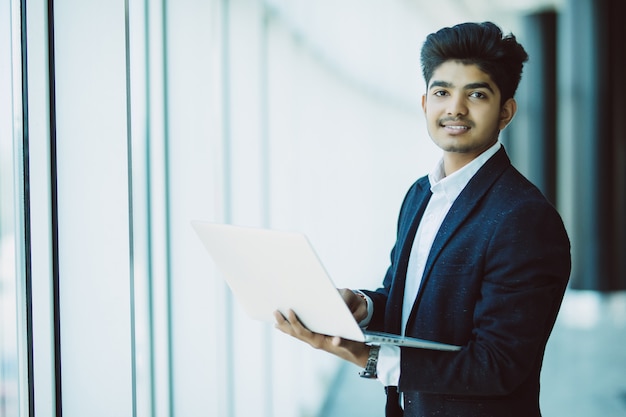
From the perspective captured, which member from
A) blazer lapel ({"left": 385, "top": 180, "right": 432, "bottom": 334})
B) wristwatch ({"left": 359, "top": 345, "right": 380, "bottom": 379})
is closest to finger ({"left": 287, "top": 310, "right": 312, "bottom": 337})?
wristwatch ({"left": 359, "top": 345, "right": 380, "bottom": 379})

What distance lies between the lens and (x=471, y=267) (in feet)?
3.71

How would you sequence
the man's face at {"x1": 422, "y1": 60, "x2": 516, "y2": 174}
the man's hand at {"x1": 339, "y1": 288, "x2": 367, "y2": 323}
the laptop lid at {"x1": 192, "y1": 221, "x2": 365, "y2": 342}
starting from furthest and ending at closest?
the man's hand at {"x1": 339, "y1": 288, "x2": 367, "y2": 323}, the man's face at {"x1": 422, "y1": 60, "x2": 516, "y2": 174}, the laptop lid at {"x1": 192, "y1": 221, "x2": 365, "y2": 342}

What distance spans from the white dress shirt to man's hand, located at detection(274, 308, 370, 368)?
0.16 metres

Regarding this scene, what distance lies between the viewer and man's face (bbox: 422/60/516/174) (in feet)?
4.01

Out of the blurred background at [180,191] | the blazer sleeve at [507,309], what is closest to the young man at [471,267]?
the blazer sleeve at [507,309]

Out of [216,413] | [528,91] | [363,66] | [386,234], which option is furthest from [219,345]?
[528,91]

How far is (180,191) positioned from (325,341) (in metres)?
0.90

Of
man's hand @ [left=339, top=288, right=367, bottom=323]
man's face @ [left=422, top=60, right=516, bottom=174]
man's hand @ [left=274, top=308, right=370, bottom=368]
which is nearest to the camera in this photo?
man's hand @ [left=274, top=308, right=370, bottom=368]

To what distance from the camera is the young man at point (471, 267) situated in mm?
1074

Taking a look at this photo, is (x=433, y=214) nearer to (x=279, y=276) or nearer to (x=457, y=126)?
(x=457, y=126)

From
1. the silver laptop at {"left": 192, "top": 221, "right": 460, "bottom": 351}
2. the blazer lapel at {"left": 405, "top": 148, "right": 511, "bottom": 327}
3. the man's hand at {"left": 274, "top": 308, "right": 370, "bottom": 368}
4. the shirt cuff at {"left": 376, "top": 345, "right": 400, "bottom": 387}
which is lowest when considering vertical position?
the shirt cuff at {"left": 376, "top": 345, "right": 400, "bottom": 387}

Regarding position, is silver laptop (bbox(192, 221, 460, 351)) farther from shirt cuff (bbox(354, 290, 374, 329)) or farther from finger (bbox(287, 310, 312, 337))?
shirt cuff (bbox(354, 290, 374, 329))

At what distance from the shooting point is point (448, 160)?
1.29 meters

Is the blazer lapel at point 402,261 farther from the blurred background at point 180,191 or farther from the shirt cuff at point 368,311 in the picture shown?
the blurred background at point 180,191
